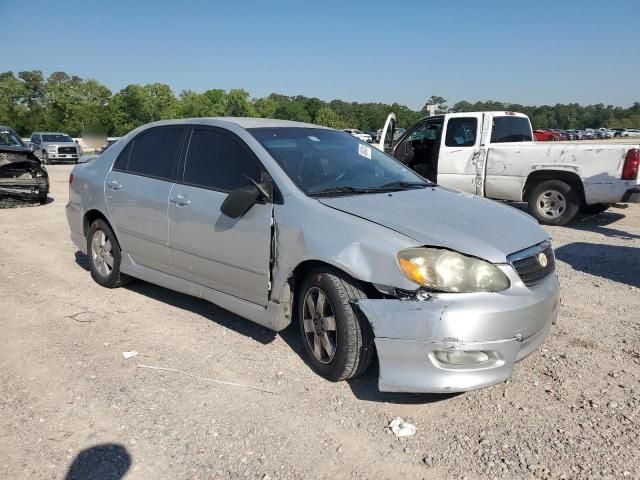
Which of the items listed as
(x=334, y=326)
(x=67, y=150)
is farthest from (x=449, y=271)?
(x=67, y=150)

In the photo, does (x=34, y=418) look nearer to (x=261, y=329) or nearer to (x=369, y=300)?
(x=261, y=329)

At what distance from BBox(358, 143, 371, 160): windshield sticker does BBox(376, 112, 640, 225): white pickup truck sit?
4962 mm

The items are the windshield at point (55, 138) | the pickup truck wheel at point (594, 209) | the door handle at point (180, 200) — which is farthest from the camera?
the windshield at point (55, 138)

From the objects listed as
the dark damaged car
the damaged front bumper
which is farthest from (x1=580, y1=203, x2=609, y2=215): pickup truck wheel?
the dark damaged car

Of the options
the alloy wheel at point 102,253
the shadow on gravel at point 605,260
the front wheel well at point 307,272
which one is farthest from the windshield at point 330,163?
the shadow on gravel at point 605,260

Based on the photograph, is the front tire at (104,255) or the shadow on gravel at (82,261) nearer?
the front tire at (104,255)

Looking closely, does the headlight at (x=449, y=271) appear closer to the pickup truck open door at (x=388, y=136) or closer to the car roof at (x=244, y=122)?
the car roof at (x=244, y=122)

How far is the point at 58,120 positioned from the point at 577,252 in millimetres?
60447

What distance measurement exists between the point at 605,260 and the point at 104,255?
5.68 metres

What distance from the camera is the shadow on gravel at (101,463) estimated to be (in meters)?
2.50

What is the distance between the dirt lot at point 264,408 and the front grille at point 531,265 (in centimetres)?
71

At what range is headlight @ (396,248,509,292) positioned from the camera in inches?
112

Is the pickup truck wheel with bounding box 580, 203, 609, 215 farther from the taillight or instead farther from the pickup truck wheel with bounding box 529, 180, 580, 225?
the taillight

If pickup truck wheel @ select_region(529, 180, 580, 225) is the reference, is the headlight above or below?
above
